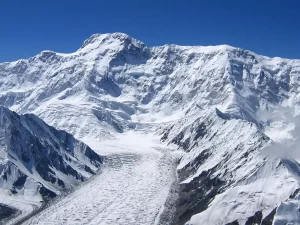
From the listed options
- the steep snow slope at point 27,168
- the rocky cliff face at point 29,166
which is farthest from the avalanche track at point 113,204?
the rocky cliff face at point 29,166

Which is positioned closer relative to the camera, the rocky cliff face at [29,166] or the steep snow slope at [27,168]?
the steep snow slope at [27,168]

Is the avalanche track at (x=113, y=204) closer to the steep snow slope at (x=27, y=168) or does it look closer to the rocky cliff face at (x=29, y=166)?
the steep snow slope at (x=27, y=168)

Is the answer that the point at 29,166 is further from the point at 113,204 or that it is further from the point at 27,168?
the point at 113,204

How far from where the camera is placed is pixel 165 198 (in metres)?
166

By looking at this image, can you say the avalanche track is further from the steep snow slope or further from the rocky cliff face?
the rocky cliff face

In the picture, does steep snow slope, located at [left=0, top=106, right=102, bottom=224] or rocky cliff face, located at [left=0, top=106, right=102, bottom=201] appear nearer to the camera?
steep snow slope, located at [left=0, top=106, right=102, bottom=224]

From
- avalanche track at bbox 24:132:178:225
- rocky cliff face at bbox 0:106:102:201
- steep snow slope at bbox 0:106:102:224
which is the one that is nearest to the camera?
avalanche track at bbox 24:132:178:225

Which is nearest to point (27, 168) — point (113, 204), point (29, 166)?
point (29, 166)

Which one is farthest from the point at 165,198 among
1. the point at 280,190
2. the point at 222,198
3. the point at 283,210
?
the point at 283,210

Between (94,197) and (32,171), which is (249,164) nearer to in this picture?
(94,197)

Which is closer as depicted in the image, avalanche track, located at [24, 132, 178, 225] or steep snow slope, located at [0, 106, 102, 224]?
avalanche track, located at [24, 132, 178, 225]

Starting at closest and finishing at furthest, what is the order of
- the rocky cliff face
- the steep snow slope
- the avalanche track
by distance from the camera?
the avalanche track, the steep snow slope, the rocky cliff face

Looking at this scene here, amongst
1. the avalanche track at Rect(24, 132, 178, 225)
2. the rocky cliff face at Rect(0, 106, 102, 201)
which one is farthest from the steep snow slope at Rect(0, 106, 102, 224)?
the avalanche track at Rect(24, 132, 178, 225)

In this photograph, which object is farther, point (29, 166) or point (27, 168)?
point (29, 166)
